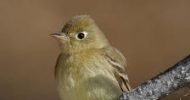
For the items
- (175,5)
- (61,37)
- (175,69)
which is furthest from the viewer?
(175,5)

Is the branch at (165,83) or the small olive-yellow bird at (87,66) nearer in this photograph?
the branch at (165,83)

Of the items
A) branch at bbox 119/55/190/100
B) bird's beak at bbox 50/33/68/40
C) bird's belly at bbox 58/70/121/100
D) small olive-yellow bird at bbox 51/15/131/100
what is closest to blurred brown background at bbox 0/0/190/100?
small olive-yellow bird at bbox 51/15/131/100

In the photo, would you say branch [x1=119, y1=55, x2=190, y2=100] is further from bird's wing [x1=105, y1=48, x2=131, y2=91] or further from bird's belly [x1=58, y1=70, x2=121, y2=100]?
bird's wing [x1=105, y1=48, x2=131, y2=91]

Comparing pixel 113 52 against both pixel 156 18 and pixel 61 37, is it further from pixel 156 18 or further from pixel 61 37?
pixel 156 18

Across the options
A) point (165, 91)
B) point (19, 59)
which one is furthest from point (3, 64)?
point (165, 91)

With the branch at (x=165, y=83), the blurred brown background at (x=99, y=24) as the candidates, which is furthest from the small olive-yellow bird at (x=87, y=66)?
the blurred brown background at (x=99, y=24)

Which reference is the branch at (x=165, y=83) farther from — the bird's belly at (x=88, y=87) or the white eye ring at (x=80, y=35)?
the white eye ring at (x=80, y=35)

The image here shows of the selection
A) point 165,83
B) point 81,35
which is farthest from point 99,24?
point 165,83
